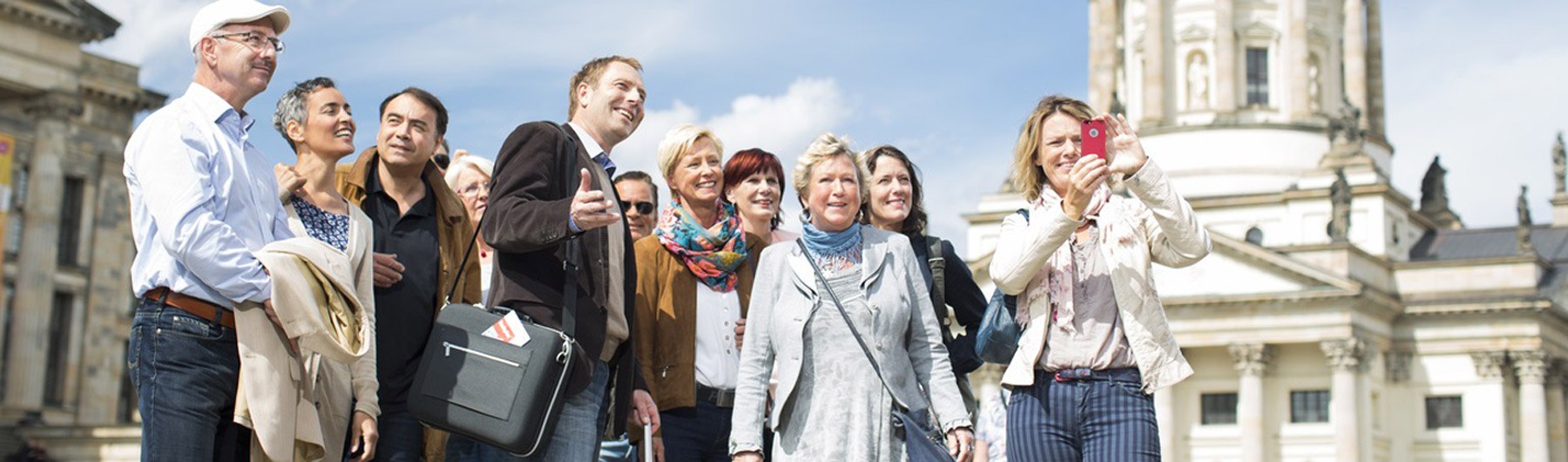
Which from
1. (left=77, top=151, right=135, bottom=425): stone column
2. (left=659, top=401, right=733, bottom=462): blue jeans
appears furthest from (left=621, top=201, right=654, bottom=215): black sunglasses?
(left=77, top=151, right=135, bottom=425): stone column

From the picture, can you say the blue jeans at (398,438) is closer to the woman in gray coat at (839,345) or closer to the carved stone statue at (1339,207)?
the woman in gray coat at (839,345)

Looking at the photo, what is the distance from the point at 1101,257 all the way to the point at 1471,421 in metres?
44.1

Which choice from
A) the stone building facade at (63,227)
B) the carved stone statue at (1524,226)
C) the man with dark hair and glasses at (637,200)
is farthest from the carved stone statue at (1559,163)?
the man with dark hair and glasses at (637,200)

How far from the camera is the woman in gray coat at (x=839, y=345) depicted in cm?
591

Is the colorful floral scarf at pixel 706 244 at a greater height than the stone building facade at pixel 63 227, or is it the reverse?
the stone building facade at pixel 63 227

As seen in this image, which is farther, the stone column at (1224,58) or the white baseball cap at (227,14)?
the stone column at (1224,58)

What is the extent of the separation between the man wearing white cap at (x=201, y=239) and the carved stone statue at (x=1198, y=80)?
50.4 m

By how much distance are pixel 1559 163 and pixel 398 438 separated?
58.5m

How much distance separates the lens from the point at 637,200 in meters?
8.38

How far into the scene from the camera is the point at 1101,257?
5.93 m

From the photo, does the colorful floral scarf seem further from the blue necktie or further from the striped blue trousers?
the striped blue trousers

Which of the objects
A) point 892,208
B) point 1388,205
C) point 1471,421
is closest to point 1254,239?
point 1388,205

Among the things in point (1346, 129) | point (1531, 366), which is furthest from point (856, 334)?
point (1346, 129)

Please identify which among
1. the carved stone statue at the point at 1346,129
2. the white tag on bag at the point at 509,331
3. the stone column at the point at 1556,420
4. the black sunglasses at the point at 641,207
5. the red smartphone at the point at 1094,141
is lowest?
the white tag on bag at the point at 509,331
